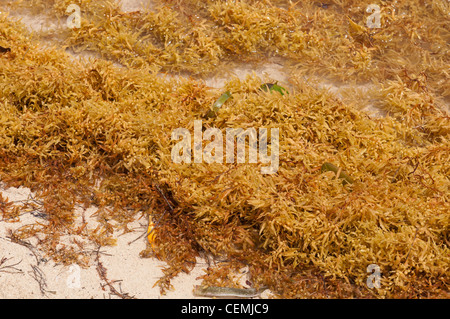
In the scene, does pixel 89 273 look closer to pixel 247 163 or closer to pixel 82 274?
pixel 82 274

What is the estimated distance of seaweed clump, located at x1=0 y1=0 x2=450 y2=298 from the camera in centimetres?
285

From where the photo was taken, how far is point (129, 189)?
319cm

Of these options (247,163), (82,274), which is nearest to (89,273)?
(82,274)

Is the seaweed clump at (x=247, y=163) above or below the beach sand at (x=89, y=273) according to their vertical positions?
above

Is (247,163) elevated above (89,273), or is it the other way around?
(247,163)

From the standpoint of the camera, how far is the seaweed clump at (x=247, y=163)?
2850 mm

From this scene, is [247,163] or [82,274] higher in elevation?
[247,163]

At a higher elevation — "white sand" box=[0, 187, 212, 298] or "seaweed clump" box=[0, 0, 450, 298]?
"seaweed clump" box=[0, 0, 450, 298]

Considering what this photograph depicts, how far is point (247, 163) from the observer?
A: 10.4ft

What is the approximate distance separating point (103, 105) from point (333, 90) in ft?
6.09

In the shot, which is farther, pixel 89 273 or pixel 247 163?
pixel 247 163

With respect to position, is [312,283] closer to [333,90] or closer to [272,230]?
[272,230]

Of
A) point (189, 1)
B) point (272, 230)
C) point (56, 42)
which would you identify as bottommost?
point (272, 230)

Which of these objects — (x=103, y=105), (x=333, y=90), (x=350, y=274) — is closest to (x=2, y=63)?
(x=103, y=105)
